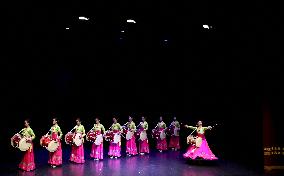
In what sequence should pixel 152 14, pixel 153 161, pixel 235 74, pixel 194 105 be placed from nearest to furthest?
pixel 152 14 < pixel 153 161 < pixel 235 74 < pixel 194 105

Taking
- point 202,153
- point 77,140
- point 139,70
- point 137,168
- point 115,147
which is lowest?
point 137,168

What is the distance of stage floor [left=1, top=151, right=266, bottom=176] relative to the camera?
30.2 ft

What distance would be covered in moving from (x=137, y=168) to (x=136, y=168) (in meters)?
0.03

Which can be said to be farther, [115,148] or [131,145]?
[131,145]

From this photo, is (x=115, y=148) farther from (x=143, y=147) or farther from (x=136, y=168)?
(x=136, y=168)

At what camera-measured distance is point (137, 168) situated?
9930mm

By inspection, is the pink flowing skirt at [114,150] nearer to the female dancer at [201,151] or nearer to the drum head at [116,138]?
the drum head at [116,138]

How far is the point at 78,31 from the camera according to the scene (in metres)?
11.4

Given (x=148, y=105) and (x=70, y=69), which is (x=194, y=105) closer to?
(x=148, y=105)

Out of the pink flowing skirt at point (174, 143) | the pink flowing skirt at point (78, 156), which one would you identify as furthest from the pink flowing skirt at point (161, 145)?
the pink flowing skirt at point (78, 156)

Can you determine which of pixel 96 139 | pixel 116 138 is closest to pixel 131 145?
pixel 116 138

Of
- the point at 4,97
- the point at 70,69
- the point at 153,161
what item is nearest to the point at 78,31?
the point at 70,69

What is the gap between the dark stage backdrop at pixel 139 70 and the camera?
9672 millimetres

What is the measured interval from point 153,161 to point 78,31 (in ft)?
15.4
